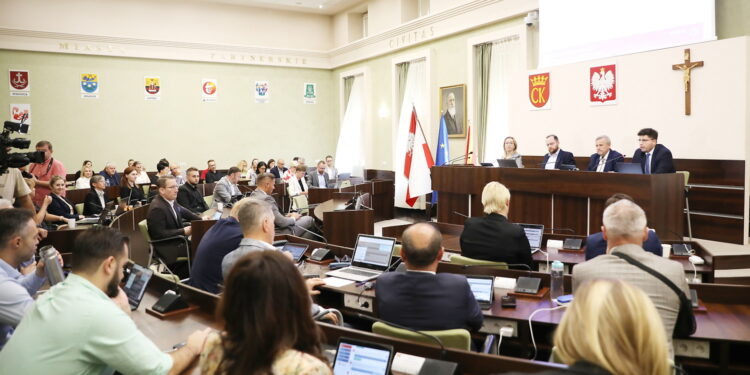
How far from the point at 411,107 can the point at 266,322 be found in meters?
10.4

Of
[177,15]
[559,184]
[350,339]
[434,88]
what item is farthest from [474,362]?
[177,15]

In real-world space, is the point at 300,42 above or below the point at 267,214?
above

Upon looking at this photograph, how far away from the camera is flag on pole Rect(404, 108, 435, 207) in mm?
9648

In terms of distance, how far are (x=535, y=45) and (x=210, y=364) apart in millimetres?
8866

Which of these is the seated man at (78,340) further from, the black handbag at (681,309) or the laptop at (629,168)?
the laptop at (629,168)

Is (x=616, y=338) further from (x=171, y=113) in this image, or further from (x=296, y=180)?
(x=171, y=113)

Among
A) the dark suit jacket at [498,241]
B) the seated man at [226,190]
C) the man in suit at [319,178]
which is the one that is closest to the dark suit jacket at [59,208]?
the seated man at [226,190]

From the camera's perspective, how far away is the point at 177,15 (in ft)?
45.1

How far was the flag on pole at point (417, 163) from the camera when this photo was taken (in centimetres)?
965

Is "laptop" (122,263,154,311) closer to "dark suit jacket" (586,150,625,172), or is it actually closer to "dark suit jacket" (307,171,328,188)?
"dark suit jacket" (586,150,625,172)

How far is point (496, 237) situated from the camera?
3.78 m

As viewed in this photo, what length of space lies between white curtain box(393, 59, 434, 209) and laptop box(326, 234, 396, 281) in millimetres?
7171

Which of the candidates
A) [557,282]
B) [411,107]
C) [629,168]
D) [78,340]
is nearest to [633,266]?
[557,282]

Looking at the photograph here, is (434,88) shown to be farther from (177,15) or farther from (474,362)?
(474,362)
